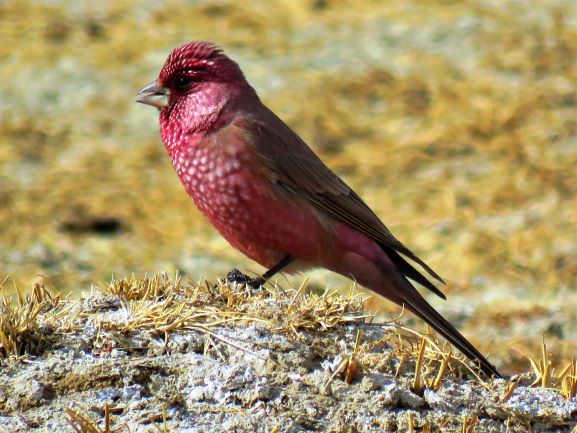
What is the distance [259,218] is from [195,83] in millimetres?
799

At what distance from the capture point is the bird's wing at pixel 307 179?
551 centimetres

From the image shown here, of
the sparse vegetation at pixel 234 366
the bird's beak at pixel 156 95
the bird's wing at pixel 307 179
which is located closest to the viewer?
the sparse vegetation at pixel 234 366

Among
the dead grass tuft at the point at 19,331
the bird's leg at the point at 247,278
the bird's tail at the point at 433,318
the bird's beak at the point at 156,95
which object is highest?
the bird's beak at the point at 156,95

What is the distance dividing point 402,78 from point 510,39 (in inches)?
45.9

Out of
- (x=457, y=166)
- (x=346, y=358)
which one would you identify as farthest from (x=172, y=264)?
(x=346, y=358)

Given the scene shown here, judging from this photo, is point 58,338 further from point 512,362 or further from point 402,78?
point 402,78

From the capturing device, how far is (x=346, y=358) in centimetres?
402

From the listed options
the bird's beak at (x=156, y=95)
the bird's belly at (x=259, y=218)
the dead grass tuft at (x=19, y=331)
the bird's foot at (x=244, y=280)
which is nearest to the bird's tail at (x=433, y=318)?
the bird's belly at (x=259, y=218)

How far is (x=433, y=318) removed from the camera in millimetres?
5188

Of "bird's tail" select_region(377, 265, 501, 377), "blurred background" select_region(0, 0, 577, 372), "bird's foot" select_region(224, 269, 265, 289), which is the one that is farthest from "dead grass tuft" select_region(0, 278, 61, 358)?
"blurred background" select_region(0, 0, 577, 372)

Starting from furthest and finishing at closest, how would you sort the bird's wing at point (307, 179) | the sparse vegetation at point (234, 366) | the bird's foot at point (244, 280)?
the bird's wing at point (307, 179)
the bird's foot at point (244, 280)
the sparse vegetation at point (234, 366)

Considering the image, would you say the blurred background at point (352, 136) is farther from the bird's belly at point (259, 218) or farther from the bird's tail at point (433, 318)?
the bird's belly at point (259, 218)

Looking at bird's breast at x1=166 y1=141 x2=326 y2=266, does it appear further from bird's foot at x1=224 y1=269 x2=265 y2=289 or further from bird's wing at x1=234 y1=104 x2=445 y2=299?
bird's foot at x1=224 y1=269 x2=265 y2=289

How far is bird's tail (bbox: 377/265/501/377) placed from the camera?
4.58 meters
